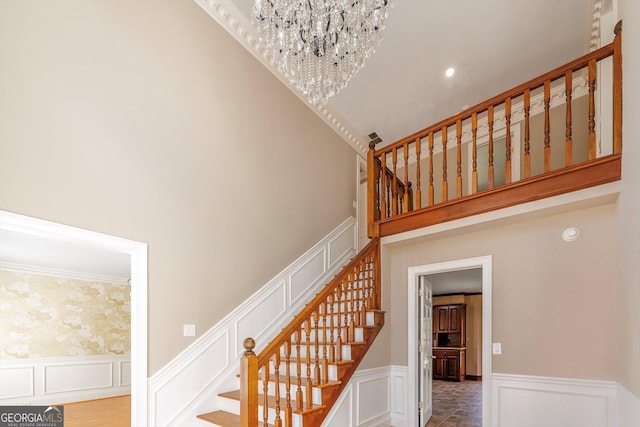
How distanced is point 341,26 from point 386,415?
13.9ft

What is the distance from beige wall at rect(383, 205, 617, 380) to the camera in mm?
3098

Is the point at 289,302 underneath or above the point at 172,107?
underneath

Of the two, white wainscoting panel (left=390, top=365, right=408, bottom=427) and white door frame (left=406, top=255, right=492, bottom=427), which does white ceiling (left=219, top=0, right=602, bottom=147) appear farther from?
white wainscoting panel (left=390, top=365, right=408, bottom=427)

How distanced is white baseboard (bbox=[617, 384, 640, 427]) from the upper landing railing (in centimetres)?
152

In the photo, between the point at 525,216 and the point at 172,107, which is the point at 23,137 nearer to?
the point at 172,107

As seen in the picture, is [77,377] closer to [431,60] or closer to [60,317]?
[60,317]

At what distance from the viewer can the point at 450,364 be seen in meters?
9.36

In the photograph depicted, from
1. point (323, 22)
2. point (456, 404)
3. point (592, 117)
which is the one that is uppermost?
point (323, 22)

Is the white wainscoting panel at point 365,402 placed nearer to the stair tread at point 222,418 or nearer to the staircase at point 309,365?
A: the staircase at point 309,365

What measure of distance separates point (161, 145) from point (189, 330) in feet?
5.49

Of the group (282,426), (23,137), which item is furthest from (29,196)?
(282,426)

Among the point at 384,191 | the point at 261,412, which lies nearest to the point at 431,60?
the point at 384,191

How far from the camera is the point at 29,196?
2.37 metres

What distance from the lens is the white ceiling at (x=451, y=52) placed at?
4234 mm
